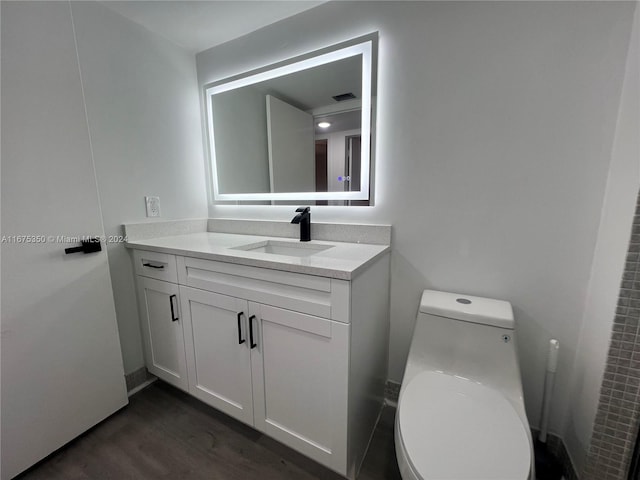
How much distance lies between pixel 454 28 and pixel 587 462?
1.76 meters

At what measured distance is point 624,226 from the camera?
2.75 feet

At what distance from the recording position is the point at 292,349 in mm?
1037

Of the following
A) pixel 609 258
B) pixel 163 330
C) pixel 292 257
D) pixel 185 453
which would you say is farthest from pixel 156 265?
pixel 609 258

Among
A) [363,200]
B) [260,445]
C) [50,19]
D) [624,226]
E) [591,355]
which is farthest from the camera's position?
[363,200]

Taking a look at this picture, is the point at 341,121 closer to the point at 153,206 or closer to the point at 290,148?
the point at 290,148

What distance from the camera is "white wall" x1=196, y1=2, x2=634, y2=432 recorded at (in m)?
0.97

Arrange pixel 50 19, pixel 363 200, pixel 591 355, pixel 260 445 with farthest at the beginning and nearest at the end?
pixel 363 200
pixel 260 445
pixel 50 19
pixel 591 355

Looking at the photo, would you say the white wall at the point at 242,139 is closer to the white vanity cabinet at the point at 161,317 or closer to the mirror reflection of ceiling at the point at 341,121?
the mirror reflection of ceiling at the point at 341,121

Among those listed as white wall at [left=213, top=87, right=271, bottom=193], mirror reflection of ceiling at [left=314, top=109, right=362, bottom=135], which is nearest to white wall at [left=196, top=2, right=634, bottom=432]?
mirror reflection of ceiling at [left=314, top=109, right=362, bottom=135]

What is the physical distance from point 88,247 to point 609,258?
2170 millimetres

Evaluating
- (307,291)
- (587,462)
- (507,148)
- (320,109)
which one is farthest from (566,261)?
(320,109)

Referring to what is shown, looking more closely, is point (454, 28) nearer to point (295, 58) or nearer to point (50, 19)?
point (295, 58)

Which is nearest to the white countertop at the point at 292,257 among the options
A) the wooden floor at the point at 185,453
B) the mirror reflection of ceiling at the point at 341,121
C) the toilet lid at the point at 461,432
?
the toilet lid at the point at 461,432

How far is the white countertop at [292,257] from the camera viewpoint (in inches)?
36.1
